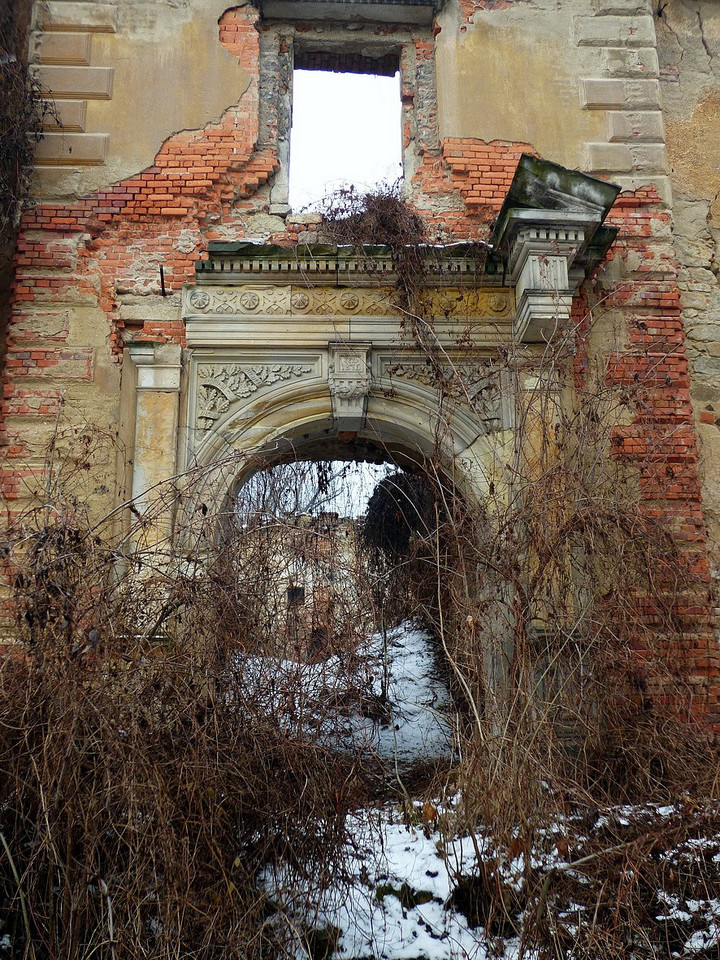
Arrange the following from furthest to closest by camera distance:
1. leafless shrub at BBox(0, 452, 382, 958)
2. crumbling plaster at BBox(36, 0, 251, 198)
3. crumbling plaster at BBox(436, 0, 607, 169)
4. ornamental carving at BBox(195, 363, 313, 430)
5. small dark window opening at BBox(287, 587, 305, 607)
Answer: crumbling plaster at BBox(436, 0, 607, 169) < crumbling plaster at BBox(36, 0, 251, 198) < ornamental carving at BBox(195, 363, 313, 430) < small dark window opening at BBox(287, 587, 305, 607) < leafless shrub at BBox(0, 452, 382, 958)

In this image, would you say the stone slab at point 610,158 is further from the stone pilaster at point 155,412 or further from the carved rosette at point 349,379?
the stone pilaster at point 155,412

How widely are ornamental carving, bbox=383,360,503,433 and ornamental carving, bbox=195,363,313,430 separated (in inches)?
28.4

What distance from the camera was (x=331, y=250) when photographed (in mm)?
7406

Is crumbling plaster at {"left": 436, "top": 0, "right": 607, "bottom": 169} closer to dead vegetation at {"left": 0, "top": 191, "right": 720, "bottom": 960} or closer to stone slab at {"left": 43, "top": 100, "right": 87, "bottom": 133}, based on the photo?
stone slab at {"left": 43, "top": 100, "right": 87, "bottom": 133}

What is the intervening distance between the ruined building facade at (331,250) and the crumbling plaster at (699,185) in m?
0.02

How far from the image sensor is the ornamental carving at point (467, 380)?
7246 mm

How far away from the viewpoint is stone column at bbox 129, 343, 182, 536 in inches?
275

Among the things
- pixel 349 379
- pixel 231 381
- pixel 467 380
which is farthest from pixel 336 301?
pixel 467 380

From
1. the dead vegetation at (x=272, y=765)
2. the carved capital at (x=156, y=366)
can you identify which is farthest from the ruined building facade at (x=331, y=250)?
the dead vegetation at (x=272, y=765)

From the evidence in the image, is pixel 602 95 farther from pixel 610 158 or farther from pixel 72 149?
pixel 72 149

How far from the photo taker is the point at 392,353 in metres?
7.41

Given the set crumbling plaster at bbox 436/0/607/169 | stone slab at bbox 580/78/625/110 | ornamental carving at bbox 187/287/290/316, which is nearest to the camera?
ornamental carving at bbox 187/287/290/316

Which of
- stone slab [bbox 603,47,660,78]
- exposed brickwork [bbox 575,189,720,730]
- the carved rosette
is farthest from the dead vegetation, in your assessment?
stone slab [bbox 603,47,660,78]

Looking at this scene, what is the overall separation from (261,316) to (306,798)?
377 cm
